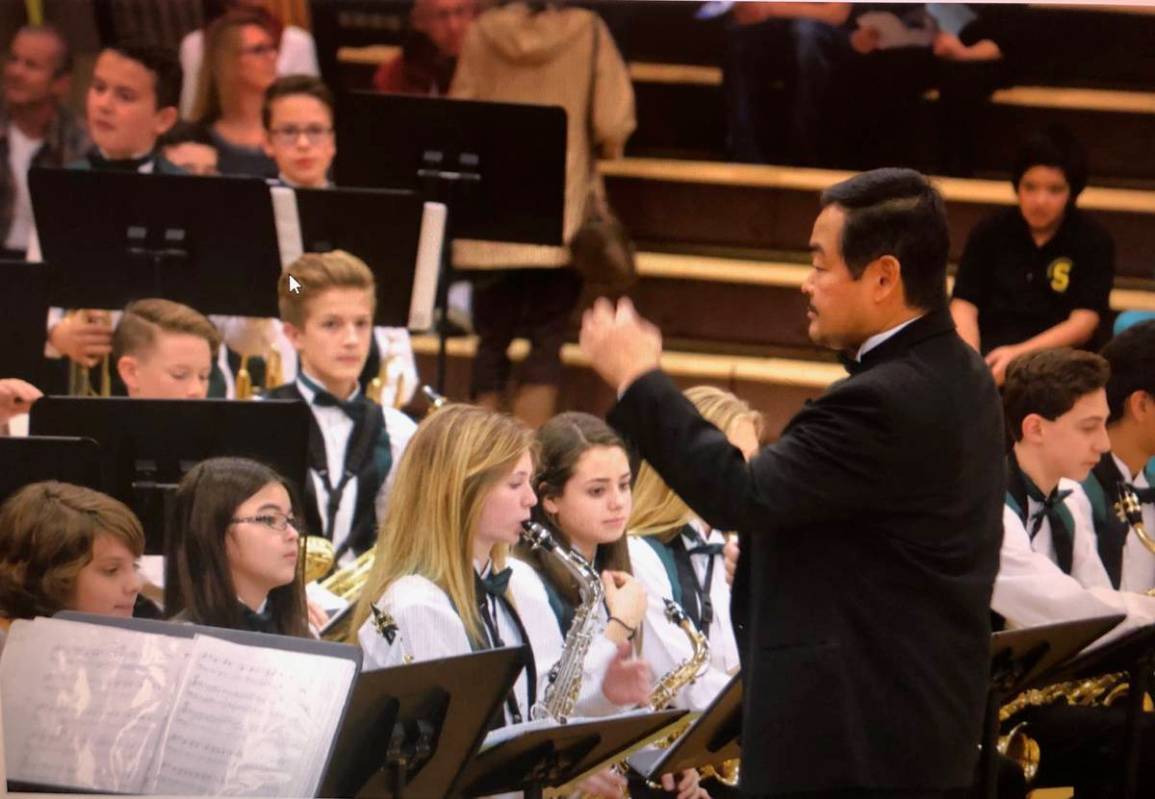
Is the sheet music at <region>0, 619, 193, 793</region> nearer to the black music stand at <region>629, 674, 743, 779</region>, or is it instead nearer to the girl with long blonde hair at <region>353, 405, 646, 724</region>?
the girl with long blonde hair at <region>353, 405, 646, 724</region>

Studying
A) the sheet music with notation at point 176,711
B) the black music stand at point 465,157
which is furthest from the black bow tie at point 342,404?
the sheet music with notation at point 176,711

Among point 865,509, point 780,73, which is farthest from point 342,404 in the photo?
point 780,73

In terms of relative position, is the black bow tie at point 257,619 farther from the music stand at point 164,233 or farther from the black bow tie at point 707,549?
the music stand at point 164,233

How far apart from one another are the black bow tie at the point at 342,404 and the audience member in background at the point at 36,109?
79.9 inches

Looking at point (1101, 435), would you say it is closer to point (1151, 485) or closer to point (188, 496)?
point (1151, 485)

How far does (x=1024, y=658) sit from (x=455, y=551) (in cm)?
109

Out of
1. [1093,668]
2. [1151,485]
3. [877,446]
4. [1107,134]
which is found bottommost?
[1093,668]

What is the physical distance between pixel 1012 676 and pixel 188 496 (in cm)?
161

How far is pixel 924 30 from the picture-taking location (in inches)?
213

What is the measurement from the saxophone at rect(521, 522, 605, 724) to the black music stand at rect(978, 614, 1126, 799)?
2.57ft

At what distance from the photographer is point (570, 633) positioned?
3.74 metres

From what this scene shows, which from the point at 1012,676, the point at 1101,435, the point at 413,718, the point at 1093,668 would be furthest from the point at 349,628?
the point at 1101,435

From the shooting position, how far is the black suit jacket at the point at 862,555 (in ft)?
8.92

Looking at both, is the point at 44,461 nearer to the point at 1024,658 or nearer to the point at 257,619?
the point at 257,619
